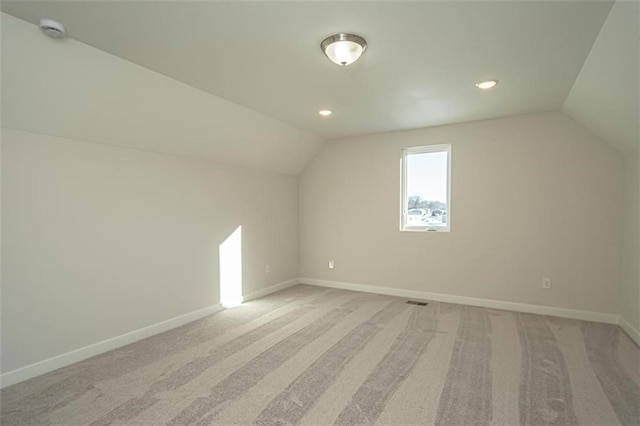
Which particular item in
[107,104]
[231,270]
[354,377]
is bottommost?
[354,377]

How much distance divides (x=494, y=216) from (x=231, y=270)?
3.43 metres

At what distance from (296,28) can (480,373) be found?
109 inches

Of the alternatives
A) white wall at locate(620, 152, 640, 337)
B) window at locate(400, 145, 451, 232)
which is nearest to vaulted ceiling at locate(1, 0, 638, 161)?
white wall at locate(620, 152, 640, 337)

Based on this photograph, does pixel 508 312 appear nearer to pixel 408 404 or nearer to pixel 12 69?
pixel 408 404

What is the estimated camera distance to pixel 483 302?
13.4ft

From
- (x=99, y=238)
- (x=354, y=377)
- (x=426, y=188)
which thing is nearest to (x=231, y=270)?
(x=99, y=238)

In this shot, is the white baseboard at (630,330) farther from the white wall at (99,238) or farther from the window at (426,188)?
the white wall at (99,238)

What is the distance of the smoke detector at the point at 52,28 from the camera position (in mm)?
1875

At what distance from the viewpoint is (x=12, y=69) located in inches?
78.7

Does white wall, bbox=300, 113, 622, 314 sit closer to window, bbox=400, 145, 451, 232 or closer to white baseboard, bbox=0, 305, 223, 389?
window, bbox=400, 145, 451, 232

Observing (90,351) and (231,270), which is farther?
(231,270)

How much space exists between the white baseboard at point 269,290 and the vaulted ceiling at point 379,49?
8.43 ft

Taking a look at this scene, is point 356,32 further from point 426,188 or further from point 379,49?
point 426,188

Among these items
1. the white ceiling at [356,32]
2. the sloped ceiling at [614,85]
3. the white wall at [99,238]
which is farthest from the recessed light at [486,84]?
the white wall at [99,238]
